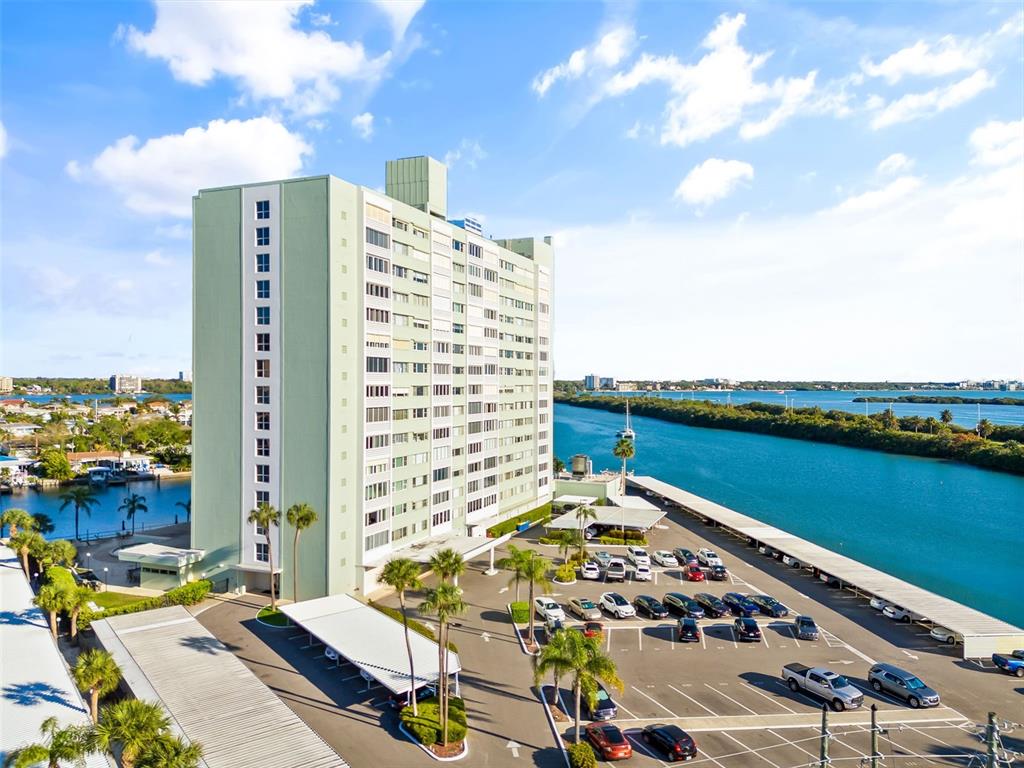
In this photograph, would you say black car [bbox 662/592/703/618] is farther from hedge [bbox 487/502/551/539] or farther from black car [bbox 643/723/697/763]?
hedge [bbox 487/502/551/539]

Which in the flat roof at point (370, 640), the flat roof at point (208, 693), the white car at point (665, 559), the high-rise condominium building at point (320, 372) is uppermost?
the high-rise condominium building at point (320, 372)

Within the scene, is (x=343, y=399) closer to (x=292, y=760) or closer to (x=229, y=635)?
(x=229, y=635)

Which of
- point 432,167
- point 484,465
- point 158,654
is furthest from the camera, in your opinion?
point 484,465

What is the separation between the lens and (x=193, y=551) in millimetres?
56312

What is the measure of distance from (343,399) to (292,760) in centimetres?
2952

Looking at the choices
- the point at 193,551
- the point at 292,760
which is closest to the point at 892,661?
the point at 292,760

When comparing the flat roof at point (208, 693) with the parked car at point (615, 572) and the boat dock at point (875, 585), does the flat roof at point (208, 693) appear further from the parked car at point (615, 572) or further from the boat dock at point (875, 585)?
the boat dock at point (875, 585)

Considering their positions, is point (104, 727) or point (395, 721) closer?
point (104, 727)

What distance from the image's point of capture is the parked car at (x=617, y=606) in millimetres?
50594

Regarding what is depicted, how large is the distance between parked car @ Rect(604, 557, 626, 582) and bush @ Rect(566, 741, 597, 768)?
30.6 meters

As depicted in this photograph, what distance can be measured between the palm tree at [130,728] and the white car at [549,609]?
2888cm

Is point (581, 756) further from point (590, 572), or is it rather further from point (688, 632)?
point (590, 572)

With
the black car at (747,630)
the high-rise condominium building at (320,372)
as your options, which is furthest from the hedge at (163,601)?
the black car at (747,630)

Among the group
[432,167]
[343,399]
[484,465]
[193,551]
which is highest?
[432,167]
